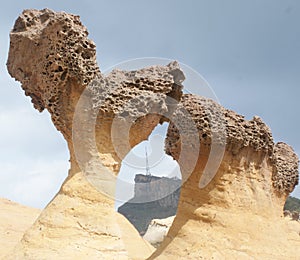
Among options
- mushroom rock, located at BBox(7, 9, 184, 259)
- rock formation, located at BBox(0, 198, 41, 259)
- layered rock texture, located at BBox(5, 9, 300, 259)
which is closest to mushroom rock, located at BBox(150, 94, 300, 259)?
layered rock texture, located at BBox(5, 9, 300, 259)

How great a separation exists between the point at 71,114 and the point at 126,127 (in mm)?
800

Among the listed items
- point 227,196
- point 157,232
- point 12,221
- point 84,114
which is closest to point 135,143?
point 84,114

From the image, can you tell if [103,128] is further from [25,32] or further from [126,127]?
[25,32]

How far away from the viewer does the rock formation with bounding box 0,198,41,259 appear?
10205mm

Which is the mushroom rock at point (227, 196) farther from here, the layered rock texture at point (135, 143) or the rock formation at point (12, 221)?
the rock formation at point (12, 221)

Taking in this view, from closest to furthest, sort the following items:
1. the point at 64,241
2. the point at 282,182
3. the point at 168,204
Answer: the point at 64,241
the point at 282,182
the point at 168,204

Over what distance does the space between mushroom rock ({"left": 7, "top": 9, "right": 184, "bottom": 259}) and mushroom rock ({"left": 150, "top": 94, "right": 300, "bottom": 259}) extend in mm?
578

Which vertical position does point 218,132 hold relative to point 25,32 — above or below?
below

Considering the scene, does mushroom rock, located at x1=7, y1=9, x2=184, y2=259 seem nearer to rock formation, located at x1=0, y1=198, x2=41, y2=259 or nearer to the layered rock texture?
the layered rock texture

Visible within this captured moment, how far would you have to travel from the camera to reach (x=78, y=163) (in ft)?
19.1

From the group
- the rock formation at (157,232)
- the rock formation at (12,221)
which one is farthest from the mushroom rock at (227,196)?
the rock formation at (157,232)

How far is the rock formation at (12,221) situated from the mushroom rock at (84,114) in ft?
11.8

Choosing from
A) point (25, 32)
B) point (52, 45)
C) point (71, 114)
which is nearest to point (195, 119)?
point (71, 114)

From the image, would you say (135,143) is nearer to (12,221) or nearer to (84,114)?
(84,114)
